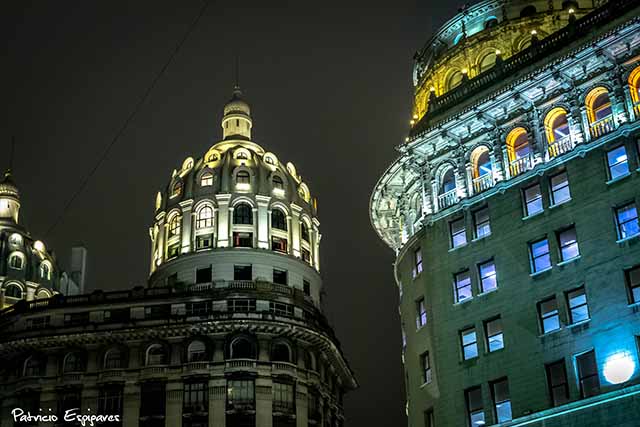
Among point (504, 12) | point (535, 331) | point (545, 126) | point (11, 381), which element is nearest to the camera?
point (535, 331)

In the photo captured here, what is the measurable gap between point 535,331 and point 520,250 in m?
5.03

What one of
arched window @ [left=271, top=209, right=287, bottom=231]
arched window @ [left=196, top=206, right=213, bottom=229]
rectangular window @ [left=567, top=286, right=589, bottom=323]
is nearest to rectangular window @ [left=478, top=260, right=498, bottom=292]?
rectangular window @ [left=567, top=286, right=589, bottom=323]

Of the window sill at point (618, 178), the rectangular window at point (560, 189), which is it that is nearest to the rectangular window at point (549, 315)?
the rectangular window at point (560, 189)

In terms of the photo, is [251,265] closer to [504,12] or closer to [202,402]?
[202,402]

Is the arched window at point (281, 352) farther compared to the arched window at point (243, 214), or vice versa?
the arched window at point (243, 214)

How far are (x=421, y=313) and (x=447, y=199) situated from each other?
7.36m

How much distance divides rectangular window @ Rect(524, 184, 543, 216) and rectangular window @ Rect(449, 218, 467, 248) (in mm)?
4676

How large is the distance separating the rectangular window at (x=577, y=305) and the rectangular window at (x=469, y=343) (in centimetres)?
642

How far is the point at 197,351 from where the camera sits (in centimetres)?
9625

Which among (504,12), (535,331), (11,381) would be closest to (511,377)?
(535,331)

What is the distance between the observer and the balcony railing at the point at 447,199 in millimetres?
61312

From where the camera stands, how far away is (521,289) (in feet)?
177

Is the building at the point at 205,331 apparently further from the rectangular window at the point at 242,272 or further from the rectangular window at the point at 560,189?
the rectangular window at the point at 560,189

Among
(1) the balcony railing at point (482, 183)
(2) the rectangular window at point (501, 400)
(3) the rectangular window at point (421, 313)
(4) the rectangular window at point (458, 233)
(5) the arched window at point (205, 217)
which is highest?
(5) the arched window at point (205, 217)
